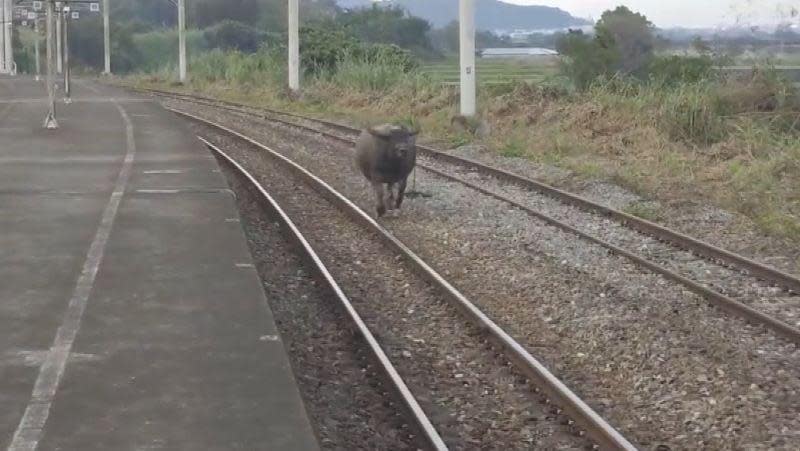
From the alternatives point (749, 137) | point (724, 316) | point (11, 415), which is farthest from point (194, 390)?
point (749, 137)

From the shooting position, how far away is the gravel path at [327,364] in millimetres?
7179

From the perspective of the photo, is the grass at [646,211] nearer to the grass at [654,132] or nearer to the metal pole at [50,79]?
the grass at [654,132]

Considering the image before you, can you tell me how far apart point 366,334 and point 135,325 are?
76.1 inches

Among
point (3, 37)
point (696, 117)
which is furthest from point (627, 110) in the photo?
point (3, 37)

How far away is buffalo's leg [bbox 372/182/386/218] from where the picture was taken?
14.8 metres

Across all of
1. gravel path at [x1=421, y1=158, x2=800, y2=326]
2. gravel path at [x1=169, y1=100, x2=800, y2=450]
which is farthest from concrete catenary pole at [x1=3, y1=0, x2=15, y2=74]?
gravel path at [x1=169, y1=100, x2=800, y2=450]

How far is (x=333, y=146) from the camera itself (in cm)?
2403

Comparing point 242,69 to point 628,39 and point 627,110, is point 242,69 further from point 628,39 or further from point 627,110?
point 627,110

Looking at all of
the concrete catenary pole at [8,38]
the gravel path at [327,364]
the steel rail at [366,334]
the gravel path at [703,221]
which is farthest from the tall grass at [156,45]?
the gravel path at [327,364]

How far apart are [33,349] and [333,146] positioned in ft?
55.6

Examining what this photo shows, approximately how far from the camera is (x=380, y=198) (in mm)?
14914

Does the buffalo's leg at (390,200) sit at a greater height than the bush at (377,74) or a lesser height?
lesser

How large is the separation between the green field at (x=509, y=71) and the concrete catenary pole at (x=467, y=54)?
12.6ft

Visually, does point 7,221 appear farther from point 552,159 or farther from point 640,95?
point 640,95
